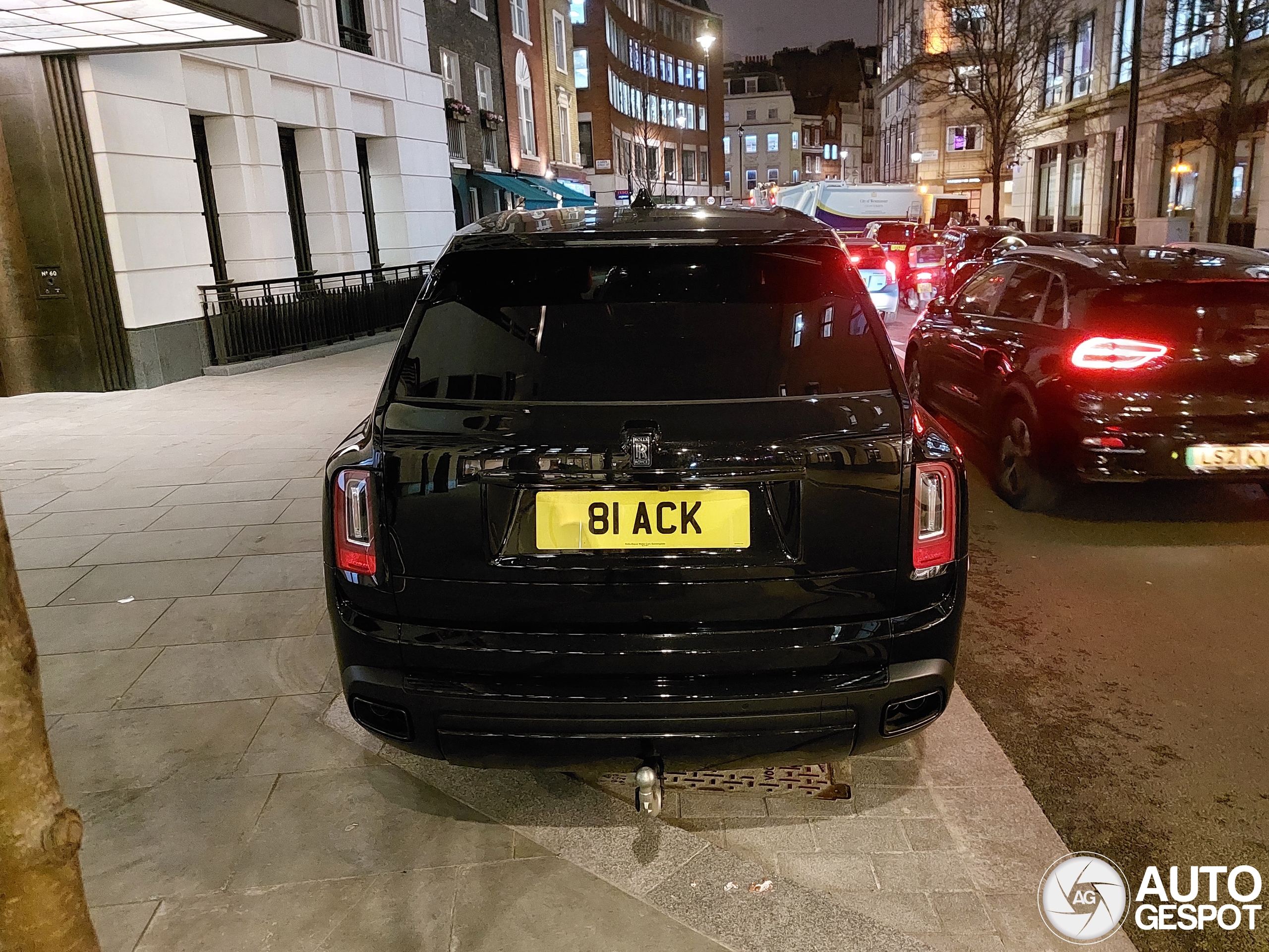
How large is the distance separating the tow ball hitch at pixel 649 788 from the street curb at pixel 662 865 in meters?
0.17

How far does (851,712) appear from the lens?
2586mm

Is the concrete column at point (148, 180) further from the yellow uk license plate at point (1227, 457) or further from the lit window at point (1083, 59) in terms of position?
the lit window at point (1083, 59)

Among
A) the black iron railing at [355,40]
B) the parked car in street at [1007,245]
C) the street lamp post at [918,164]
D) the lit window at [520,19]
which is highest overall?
the lit window at [520,19]

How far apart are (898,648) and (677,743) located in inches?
26.0

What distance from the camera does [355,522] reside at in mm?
2668

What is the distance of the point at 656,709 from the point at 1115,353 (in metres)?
4.51

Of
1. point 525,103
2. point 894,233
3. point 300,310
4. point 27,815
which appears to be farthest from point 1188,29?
point 27,815

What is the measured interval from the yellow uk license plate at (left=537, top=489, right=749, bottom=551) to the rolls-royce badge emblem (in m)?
0.09

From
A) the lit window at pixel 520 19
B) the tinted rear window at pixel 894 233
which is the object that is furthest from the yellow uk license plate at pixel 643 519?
the lit window at pixel 520 19

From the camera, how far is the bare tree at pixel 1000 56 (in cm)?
3881

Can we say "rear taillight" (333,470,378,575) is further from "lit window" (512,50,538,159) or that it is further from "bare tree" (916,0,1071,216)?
"bare tree" (916,0,1071,216)

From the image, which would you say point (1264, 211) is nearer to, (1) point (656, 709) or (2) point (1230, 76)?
(2) point (1230, 76)

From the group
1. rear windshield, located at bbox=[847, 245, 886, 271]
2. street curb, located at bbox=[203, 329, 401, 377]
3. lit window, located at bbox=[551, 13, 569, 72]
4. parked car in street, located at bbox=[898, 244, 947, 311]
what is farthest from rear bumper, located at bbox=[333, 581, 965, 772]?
lit window, located at bbox=[551, 13, 569, 72]

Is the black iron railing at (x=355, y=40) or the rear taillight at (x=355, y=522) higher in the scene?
the black iron railing at (x=355, y=40)
